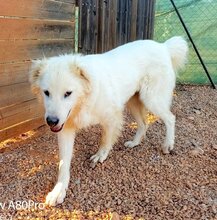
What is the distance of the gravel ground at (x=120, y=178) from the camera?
2469 mm

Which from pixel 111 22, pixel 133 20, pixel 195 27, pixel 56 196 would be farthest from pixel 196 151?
pixel 195 27

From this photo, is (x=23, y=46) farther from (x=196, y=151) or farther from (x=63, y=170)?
(x=196, y=151)

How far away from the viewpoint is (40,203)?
2.58 meters

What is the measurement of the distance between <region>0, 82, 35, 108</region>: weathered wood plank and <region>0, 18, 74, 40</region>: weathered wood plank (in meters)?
0.53

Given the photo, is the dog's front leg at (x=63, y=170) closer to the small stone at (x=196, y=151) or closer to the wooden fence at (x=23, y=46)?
the wooden fence at (x=23, y=46)

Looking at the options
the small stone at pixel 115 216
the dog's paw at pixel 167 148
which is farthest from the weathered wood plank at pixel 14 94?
the small stone at pixel 115 216

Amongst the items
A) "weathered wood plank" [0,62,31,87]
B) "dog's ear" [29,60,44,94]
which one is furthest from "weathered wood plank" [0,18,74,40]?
"dog's ear" [29,60,44,94]

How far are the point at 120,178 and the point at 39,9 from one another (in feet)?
7.08

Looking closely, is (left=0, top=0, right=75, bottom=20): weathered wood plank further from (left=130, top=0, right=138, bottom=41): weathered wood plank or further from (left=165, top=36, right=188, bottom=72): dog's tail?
(left=130, top=0, right=138, bottom=41): weathered wood plank

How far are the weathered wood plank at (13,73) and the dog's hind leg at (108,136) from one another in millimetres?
1200

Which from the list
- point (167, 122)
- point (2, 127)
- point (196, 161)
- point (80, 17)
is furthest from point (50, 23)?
point (196, 161)

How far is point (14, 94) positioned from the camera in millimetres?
3803

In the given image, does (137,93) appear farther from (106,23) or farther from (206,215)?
(106,23)

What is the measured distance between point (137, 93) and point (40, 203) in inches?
65.6
